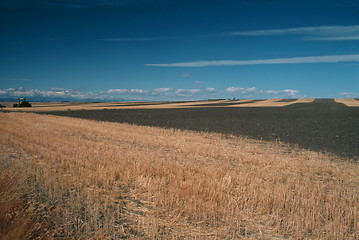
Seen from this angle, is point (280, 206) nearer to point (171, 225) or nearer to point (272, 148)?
point (171, 225)

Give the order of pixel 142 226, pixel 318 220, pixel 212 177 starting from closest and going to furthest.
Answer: pixel 142 226
pixel 318 220
pixel 212 177

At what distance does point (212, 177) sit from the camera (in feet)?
26.8

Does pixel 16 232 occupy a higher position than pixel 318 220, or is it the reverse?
pixel 16 232

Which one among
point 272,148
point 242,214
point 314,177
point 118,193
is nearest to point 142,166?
point 118,193

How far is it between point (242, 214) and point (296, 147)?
1185 centimetres

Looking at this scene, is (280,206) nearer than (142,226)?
No

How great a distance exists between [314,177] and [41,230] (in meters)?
9.06

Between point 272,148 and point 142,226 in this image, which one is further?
point 272,148

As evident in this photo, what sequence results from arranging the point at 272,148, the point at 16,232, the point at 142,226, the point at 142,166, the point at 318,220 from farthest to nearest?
the point at 272,148 < the point at 142,166 < the point at 318,220 < the point at 142,226 < the point at 16,232

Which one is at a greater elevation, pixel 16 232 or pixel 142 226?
pixel 16 232

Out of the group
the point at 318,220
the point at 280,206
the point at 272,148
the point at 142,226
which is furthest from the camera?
the point at 272,148

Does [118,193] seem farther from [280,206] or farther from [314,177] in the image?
[314,177]

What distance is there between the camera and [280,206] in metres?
6.28

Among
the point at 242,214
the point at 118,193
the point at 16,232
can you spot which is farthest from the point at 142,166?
the point at 16,232
